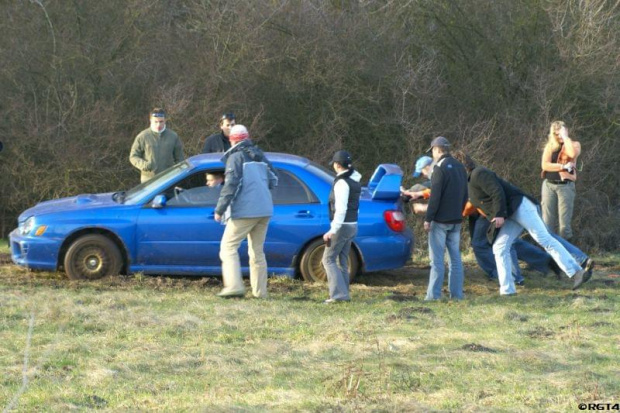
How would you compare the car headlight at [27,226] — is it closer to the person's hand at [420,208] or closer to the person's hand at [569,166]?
the person's hand at [420,208]

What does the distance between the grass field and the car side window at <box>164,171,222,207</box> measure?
86 cm

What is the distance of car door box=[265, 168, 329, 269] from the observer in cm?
1207

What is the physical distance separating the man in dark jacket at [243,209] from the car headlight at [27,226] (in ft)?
7.51

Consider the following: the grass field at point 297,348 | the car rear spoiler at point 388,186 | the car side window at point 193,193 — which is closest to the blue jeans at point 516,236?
the grass field at point 297,348

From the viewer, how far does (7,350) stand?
27.0 feet

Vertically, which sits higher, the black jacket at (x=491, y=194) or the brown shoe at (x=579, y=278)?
the black jacket at (x=491, y=194)

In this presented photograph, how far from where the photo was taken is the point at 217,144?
13570 mm

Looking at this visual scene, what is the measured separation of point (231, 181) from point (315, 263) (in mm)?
1768

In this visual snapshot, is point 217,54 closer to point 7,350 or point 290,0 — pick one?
point 290,0

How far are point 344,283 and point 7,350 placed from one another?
3773 mm

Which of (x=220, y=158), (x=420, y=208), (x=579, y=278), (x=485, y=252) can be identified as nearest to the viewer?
(x=579, y=278)

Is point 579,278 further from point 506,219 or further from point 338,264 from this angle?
point 338,264

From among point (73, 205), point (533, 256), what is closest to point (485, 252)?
point (533, 256)

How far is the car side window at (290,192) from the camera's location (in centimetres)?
1219
